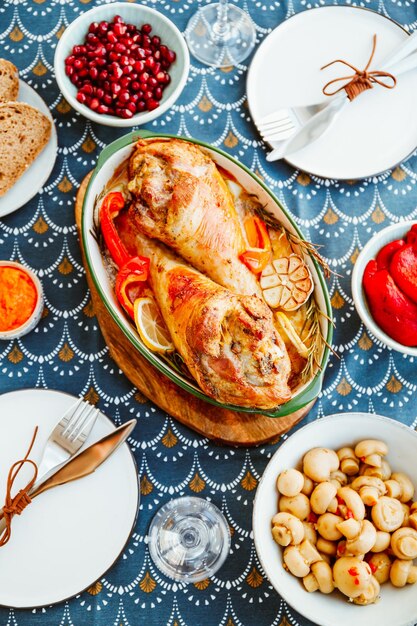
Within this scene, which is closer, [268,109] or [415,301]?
[415,301]

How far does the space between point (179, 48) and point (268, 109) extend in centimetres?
37

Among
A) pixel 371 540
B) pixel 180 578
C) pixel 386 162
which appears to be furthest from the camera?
pixel 386 162

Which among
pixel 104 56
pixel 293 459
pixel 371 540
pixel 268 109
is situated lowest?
pixel 371 540

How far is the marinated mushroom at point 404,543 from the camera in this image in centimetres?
197

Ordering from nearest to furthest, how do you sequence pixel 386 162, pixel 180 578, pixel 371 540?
pixel 371 540 → pixel 180 578 → pixel 386 162

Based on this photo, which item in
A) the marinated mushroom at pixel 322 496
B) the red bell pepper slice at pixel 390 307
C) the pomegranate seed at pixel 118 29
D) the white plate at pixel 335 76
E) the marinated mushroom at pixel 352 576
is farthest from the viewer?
the white plate at pixel 335 76

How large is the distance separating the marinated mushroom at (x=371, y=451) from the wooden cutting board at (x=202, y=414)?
219 mm

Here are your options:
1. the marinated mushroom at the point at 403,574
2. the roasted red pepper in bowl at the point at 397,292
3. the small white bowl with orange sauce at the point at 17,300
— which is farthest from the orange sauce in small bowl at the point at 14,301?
the marinated mushroom at the point at 403,574

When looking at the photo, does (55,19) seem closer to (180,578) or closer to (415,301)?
(415,301)

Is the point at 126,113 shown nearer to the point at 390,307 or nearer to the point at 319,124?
the point at 319,124

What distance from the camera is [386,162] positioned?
2.37 meters

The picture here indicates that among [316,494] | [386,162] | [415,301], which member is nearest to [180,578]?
[316,494]

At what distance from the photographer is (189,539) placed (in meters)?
2.19

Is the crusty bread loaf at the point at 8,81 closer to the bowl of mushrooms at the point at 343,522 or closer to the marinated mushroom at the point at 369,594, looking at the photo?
the bowl of mushrooms at the point at 343,522
